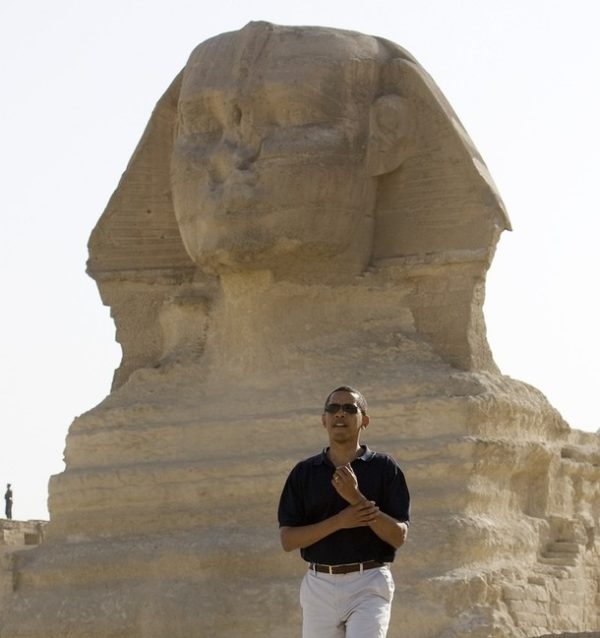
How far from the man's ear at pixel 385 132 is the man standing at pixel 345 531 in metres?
7.14

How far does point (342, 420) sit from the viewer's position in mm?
11047

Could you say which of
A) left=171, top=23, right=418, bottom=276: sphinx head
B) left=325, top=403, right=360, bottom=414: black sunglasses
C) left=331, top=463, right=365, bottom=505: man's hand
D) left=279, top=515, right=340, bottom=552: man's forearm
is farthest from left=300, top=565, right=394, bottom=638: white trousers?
left=171, top=23, right=418, bottom=276: sphinx head

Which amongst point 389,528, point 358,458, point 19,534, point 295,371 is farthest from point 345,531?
point 19,534

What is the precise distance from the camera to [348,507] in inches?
431

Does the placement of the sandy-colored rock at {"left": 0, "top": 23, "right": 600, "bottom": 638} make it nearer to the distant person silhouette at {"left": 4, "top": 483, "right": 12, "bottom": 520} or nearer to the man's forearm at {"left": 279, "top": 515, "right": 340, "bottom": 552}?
the man's forearm at {"left": 279, "top": 515, "right": 340, "bottom": 552}

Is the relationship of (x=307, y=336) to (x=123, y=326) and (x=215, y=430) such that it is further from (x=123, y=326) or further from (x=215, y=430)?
(x=123, y=326)

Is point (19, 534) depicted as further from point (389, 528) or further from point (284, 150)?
point (389, 528)

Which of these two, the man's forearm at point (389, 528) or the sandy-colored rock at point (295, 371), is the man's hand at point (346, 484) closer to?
the man's forearm at point (389, 528)

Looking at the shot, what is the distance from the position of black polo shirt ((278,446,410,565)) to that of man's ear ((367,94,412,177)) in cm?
714

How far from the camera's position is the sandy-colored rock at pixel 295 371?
16891 millimetres

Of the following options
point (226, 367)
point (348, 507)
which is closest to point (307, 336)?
point (226, 367)

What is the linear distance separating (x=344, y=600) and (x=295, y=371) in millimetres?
6865

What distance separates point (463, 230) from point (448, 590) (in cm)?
345

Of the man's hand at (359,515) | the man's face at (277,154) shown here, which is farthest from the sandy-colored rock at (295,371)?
the man's hand at (359,515)
